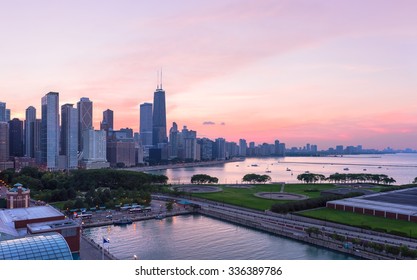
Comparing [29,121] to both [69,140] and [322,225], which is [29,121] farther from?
[322,225]

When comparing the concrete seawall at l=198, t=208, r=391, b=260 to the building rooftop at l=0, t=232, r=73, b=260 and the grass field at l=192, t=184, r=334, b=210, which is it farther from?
the building rooftop at l=0, t=232, r=73, b=260

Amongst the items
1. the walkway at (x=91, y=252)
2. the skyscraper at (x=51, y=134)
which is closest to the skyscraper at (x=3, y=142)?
the skyscraper at (x=51, y=134)

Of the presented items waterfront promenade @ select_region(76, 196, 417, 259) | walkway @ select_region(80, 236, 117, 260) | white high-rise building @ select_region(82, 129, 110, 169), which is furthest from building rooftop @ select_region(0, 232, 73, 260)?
white high-rise building @ select_region(82, 129, 110, 169)

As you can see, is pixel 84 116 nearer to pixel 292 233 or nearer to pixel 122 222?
pixel 122 222

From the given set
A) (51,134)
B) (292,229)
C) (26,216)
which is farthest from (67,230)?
(51,134)

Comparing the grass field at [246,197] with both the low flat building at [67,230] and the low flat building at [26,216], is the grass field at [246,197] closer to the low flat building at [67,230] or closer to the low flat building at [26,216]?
the low flat building at [67,230]
